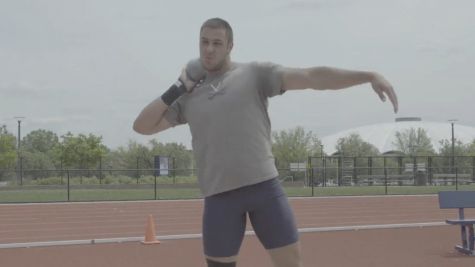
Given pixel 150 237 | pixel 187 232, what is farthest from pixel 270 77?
pixel 187 232

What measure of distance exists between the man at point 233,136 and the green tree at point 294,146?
60313 mm

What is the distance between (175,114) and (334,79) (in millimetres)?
834

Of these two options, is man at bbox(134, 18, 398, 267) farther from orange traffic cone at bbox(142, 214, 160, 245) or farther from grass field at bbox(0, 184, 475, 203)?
grass field at bbox(0, 184, 475, 203)

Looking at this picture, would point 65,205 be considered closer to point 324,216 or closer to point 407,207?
point 324,216

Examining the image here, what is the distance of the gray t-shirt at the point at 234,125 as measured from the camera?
2.95 metres

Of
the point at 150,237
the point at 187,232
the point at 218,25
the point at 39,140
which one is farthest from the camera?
the point at 39,140

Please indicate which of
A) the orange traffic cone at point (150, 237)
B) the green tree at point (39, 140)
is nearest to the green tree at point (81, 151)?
the green tree at point (39, 140)

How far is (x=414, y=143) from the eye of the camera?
77812 millimetres

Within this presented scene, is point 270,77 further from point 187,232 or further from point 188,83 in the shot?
point 187,232

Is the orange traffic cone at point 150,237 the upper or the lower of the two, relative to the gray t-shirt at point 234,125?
lower

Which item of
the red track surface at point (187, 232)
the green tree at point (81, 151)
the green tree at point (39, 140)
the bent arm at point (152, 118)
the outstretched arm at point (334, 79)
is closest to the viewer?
the outstretched arm at point (334, 79)

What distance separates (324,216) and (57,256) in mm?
8886

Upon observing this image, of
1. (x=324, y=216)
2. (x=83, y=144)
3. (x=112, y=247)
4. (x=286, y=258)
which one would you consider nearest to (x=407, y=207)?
(x=324, y=216)

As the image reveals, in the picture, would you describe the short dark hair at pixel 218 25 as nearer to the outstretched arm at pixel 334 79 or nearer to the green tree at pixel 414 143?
the outstretched arm at pixel 334 79
